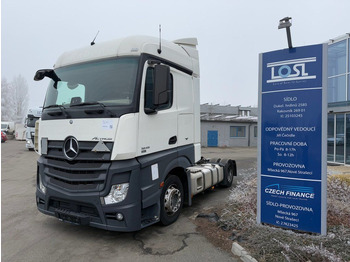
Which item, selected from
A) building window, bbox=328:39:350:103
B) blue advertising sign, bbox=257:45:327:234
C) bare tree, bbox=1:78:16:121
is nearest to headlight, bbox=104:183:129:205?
blue advertising sign, bbox=257:45:327:234

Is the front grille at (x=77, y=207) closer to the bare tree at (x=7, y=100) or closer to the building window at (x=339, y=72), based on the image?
the building window at (x=339, y=72)

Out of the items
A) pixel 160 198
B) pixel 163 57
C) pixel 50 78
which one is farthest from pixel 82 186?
pixel 163 57

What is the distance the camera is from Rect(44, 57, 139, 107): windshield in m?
3.96

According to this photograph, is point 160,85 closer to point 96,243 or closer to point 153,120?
point 153,120

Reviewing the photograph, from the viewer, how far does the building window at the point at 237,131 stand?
29.2 m

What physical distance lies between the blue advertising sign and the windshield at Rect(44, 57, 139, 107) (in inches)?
85.4

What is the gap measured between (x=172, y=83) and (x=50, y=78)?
224 centimetres

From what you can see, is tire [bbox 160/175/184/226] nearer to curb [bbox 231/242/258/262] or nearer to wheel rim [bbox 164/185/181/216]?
wheel rim [bbox 164/185/181/216]

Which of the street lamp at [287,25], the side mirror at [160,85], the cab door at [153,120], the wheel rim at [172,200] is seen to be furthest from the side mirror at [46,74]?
the street lamp at [287,25]

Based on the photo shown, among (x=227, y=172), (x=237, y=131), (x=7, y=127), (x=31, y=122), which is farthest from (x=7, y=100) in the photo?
(x=227, y=172)

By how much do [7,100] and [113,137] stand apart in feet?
220

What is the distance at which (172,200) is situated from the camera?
475 centimetres

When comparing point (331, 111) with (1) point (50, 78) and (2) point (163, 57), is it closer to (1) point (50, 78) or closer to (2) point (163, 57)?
(2) point (163, 57)

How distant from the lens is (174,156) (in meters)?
4.75
